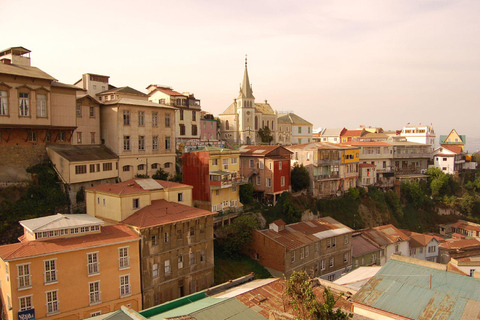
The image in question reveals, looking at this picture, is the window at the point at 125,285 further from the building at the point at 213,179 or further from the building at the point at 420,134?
the building at the point at 420,134

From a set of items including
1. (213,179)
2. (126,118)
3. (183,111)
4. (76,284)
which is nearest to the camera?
(76,284)

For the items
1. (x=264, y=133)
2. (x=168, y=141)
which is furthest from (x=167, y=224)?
(x=264, y=133)

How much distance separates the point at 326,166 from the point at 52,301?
126 feet

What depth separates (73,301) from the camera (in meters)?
22.7

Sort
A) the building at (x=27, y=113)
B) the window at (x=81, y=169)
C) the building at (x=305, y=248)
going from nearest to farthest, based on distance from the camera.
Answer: the building at (x=27, y=113)
the window at (x=81, y=169)
the building at (x=305, y=248)

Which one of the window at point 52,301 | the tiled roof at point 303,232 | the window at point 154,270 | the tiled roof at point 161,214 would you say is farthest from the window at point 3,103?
the tiled roof at point 303,232

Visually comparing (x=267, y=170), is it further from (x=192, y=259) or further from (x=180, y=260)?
(x=180, y=260)

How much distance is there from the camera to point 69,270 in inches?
887

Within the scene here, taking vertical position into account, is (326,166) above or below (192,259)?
above

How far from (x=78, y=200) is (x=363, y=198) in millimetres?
39493

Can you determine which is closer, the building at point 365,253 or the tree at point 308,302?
the tree at point 308,302

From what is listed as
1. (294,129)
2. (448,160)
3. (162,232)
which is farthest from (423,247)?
(294,129)

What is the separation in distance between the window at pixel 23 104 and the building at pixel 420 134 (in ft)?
237

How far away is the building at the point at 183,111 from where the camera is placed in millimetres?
51375
